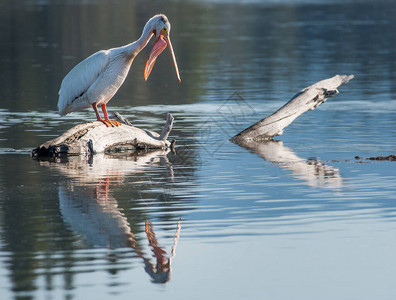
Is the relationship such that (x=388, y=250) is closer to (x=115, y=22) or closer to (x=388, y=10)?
(x=115, y=22)

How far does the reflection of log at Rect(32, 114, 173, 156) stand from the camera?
16500 mm

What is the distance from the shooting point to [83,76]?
1667 cm

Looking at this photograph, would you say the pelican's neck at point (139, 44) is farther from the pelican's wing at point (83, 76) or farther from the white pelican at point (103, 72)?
the pelican's wing at point (83, 76)

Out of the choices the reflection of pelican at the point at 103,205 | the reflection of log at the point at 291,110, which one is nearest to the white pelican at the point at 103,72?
the reflection of pelican at the point at 103,205

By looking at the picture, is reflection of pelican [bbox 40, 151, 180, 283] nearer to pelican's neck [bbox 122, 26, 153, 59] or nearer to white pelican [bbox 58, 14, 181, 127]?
white pelican [bbox 58, 14, 181, 127]

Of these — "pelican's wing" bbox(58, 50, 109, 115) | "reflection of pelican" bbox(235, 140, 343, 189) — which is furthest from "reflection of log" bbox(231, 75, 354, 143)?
"pelican's wing" bbox(58, 50, 109, 115)

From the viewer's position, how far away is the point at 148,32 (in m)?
16.6

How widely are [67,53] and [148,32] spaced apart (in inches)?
995

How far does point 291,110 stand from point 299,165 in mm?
3058

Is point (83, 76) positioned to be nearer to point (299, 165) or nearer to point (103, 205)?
point (299, 165)

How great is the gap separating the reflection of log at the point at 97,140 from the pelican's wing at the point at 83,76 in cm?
65

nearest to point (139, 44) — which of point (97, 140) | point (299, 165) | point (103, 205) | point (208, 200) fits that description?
point (97, 140)

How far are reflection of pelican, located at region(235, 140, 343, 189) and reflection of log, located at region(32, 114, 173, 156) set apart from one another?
1.87 metres

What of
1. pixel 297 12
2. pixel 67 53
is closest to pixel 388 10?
pixel 297 12
